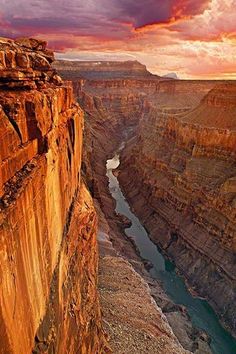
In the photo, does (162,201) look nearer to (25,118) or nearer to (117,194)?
(117,194)

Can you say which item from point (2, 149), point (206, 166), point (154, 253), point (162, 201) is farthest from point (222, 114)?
point (2, 149)

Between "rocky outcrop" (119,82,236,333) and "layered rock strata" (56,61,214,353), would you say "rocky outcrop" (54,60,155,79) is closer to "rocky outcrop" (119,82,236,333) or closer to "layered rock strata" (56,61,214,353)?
"layered rock strata" (56,61,214,353)

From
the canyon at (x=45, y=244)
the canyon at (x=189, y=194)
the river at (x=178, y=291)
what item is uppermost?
the canyon at (x=45, y=244)

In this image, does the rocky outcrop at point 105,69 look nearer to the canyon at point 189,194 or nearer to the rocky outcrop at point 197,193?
the canyon at point 189,194

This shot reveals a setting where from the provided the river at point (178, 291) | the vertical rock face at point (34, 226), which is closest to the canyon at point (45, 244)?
the vertical rock face at point (34, 226)

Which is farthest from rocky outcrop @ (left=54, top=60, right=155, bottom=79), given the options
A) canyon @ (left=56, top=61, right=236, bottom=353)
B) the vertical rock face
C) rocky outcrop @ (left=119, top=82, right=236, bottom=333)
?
the vertical rock face

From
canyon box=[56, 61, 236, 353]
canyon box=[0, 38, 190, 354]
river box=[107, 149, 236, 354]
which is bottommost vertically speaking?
river box=[107, 149, 236, 354]
